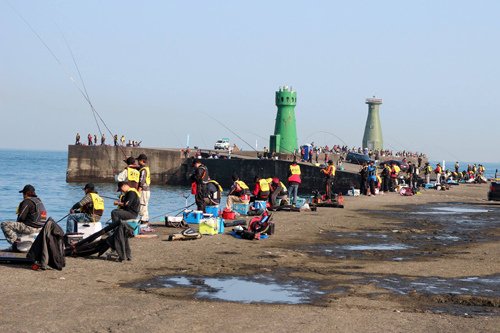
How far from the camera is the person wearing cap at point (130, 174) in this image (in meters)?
17.8

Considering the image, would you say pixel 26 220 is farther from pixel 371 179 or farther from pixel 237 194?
pixel 371 179

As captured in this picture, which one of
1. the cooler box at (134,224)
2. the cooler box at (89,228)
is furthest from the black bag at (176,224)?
the cooler box at (89,228)

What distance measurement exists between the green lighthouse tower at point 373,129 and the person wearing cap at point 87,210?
365ft

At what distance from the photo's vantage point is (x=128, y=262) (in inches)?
515

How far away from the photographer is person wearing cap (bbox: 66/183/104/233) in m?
15.0

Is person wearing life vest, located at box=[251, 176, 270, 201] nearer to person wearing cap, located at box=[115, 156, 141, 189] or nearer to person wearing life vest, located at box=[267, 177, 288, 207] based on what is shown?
person wearing life vest, located at box=[267, 177, 288, 207]

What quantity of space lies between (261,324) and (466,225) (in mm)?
15061

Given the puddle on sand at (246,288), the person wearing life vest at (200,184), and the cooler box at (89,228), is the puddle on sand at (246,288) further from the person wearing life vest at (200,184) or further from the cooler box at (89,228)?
the person wearing life vest at (200,184)

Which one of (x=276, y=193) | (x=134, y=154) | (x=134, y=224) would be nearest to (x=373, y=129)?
(x=134, y=154)

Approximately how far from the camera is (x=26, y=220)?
536 inches

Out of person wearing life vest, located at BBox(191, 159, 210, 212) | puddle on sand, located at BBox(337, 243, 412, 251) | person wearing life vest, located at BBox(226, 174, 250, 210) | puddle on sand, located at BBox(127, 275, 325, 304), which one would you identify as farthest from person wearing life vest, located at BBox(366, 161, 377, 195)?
puddle on sand, located at BBox(127, 275, 325, 304)

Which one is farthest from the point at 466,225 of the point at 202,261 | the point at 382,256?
the point at 202,261

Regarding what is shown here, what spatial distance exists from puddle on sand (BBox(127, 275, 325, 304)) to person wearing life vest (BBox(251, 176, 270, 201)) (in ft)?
38.0

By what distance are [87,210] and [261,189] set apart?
889 centimetres
